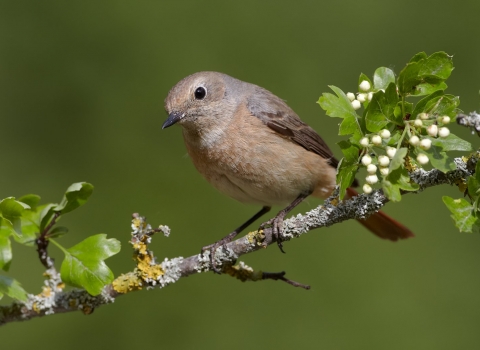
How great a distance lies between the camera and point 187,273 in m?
2.79

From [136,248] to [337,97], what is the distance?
112 centimetres

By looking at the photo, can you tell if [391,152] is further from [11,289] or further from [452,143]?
[11,289]

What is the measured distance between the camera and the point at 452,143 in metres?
1.99

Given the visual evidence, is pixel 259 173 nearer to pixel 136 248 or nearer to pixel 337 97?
pixel 136 248

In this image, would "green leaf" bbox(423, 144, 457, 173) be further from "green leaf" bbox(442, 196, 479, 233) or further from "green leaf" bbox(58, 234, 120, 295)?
"green leaf" bbox(58, 234, 120, 295)

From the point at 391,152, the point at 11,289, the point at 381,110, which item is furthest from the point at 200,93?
the point at 391,152

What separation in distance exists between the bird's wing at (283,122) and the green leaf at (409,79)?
168 centimetres

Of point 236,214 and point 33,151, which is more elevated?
point 33,151

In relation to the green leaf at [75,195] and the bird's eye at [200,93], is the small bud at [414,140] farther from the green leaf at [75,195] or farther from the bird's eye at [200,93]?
the bird's eye at [200,93]

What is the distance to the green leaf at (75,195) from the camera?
2412 mm

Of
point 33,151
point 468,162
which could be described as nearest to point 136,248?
point 468,162

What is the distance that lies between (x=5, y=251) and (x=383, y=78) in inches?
60.2

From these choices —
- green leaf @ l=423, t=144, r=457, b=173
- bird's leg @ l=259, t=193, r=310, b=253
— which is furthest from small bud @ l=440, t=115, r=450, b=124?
bird's leg @ l=259, t=193, r=310, b=253

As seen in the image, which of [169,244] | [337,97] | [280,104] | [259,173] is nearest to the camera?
[337,97]
